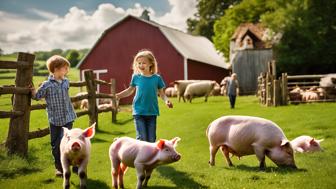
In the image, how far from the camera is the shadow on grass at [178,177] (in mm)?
5871

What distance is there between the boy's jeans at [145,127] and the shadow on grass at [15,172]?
1.99 metres

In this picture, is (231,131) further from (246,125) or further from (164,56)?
(164,56)

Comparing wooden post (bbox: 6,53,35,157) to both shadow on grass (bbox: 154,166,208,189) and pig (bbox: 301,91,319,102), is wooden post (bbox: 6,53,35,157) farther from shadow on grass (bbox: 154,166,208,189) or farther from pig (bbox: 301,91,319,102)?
pig (bbox: 301,91,319,102)

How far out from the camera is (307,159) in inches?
304

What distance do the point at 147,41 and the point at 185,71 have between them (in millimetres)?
3995

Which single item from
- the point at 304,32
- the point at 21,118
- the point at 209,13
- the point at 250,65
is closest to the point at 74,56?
the point at 209,13

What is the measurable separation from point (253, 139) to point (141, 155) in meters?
1.98

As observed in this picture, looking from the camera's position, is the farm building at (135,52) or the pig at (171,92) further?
the farm building at (135,52)

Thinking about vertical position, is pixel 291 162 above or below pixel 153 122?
below

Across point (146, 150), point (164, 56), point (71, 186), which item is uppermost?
point (164, 56)

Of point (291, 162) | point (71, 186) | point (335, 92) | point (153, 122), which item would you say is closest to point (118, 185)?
point (71, 186)

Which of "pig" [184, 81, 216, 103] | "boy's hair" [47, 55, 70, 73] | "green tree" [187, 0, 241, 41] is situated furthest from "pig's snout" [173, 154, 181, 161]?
"green tree" [187, 0, 241, 41]

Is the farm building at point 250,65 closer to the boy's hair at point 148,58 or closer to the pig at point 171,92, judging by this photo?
the pig at point 171,92

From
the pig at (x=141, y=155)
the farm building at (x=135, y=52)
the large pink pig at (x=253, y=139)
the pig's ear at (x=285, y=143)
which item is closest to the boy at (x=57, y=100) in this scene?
the pig at (x=141, y=155)
